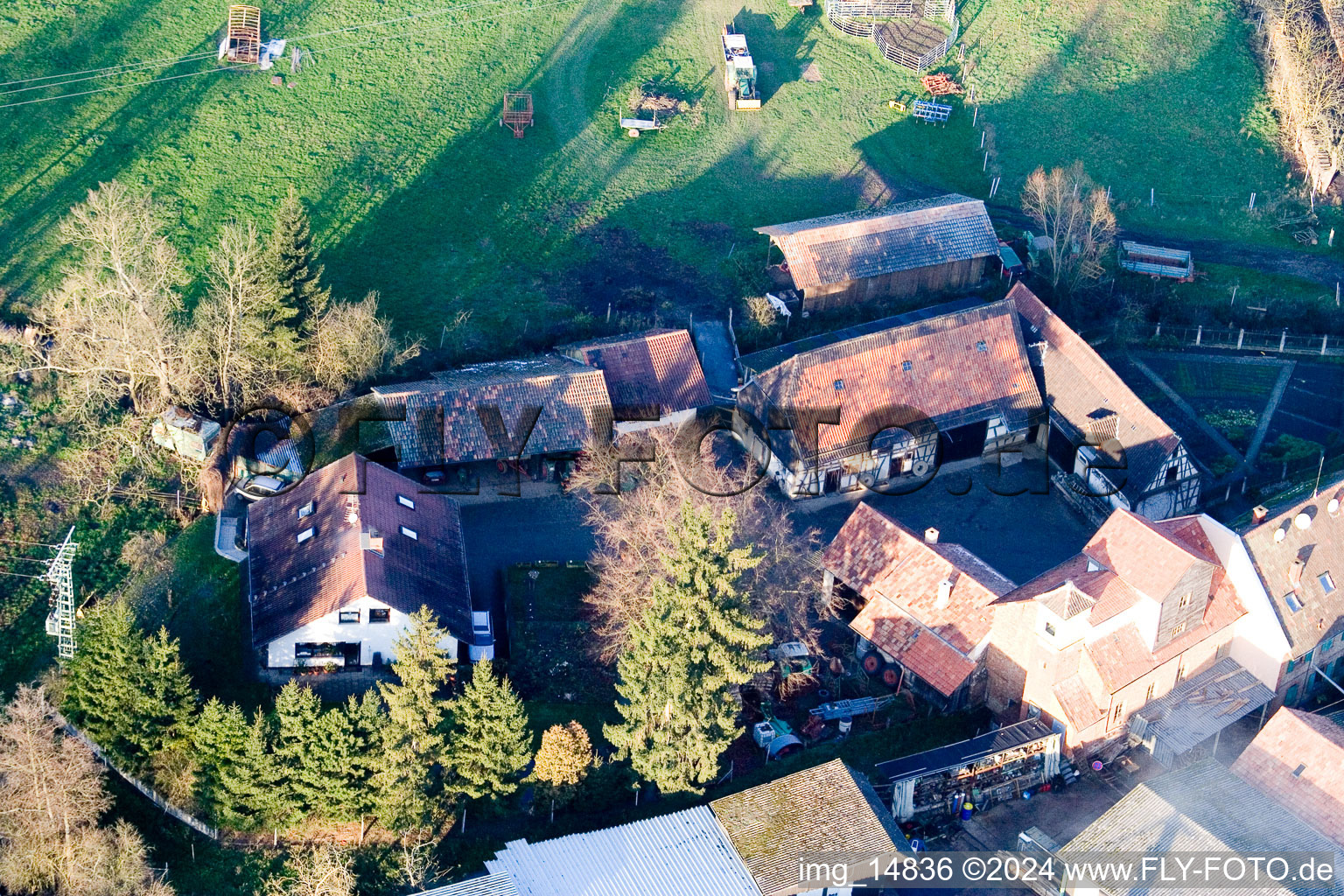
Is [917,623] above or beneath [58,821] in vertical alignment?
above

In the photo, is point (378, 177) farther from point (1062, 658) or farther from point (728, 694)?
point (1062, 658)

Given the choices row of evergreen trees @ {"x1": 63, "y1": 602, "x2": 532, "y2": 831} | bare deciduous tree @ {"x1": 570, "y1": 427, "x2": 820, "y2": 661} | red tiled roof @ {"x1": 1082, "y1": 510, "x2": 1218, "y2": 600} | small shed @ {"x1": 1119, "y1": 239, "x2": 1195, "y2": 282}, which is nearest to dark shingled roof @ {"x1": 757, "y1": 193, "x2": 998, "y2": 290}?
small shed @ {"x1": 1119, "y1": 239, "x2": 1195, "y2": 282}

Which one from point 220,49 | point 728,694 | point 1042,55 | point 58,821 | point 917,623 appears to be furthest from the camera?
point 1042,55

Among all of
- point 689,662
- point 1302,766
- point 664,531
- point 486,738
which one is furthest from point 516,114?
point 1302,766

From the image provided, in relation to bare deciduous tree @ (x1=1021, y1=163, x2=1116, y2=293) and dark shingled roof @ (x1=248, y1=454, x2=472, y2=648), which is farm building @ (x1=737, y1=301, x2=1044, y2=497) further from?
dark shingled roof @ (x1=248, y1=454, x2=472, y2=648)

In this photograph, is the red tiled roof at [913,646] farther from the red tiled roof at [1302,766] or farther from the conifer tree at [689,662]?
the red tiled roof at [1302,766]

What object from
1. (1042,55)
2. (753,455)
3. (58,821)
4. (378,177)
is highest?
(1042,55)

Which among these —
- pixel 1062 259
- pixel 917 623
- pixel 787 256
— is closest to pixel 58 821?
pixel 917 623
